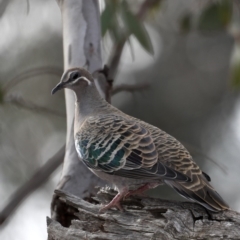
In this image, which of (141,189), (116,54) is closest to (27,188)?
(116,54)

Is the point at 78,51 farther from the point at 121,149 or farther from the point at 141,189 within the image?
the point at 141,189

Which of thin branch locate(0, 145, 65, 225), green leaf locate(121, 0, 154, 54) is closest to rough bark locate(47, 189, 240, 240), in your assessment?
thin branch locate(0, 145, 65, 225)

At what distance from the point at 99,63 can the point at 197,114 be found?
147 inches

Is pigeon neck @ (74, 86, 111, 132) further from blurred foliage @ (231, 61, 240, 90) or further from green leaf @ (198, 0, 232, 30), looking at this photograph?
green leaf @ (198, 0, 232, 30)

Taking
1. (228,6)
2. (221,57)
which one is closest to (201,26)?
→ (228,6)

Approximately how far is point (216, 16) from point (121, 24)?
88 centimetres

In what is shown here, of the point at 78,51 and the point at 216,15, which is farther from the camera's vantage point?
the point at 216,15

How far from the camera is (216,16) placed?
5.19 meters

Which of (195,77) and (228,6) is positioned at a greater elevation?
(228,6)

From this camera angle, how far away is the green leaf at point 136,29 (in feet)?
14.5

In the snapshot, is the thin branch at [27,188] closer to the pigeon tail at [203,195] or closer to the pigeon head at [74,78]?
the pigeon head at [74,78]

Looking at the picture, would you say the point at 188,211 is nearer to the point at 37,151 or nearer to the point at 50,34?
the point at 37,151

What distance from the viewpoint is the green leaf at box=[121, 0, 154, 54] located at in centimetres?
443

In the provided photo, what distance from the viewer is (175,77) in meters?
7.98
